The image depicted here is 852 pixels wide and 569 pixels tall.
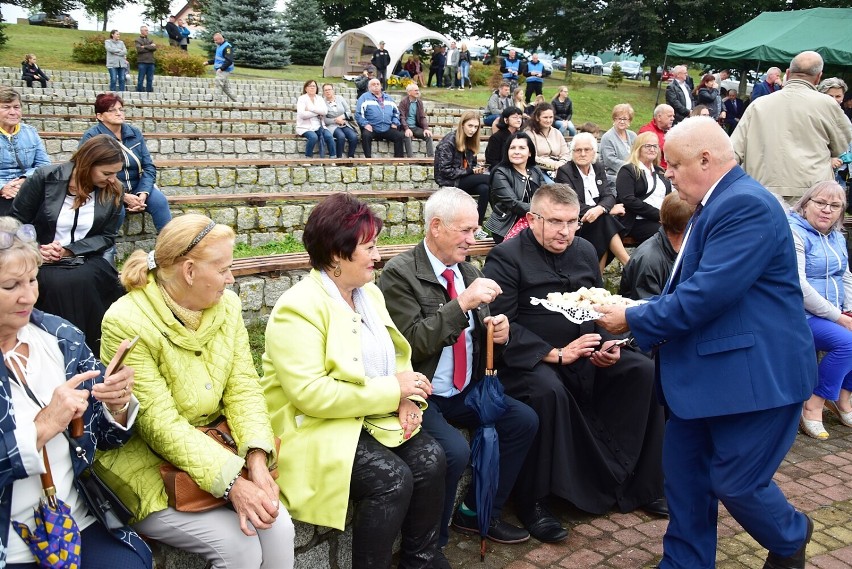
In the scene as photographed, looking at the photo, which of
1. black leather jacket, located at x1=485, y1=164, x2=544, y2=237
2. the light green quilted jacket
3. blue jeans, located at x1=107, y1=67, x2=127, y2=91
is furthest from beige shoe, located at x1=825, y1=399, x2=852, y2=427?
blue jeans, located at x1=107, y1=67, x2=127, y2=91

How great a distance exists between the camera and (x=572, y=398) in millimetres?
4312

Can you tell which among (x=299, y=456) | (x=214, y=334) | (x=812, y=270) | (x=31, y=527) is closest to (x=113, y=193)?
(x=214, y=334)

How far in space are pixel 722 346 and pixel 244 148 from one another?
1183 centimetres

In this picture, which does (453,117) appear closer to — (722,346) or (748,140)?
(748,140)

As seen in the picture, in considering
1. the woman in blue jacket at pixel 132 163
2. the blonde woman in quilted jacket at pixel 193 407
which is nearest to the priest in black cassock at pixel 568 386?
the blonde woman in quilted jacket at pixel 193 407

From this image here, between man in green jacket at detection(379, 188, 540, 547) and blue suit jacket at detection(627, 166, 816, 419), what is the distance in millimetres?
998

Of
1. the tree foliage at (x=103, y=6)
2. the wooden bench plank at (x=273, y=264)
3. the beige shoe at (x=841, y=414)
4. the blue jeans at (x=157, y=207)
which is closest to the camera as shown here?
the beige shoe at (x=841, y=414)

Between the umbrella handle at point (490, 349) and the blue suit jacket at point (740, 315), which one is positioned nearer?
the blue suit jacket at point (740, 315)

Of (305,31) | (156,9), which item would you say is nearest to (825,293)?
(305,31)

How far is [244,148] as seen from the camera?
13.7 m

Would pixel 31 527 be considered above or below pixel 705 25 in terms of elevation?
below

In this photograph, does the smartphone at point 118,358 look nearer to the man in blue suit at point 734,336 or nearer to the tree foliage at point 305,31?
the man in blue suit at point 734,336

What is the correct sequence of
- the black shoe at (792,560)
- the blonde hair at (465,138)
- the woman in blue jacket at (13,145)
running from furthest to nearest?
the blonde hair at (465,138) < the woman in blue jacket at (13,145) < the black shoe at (792,560)

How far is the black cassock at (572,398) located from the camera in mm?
4152
